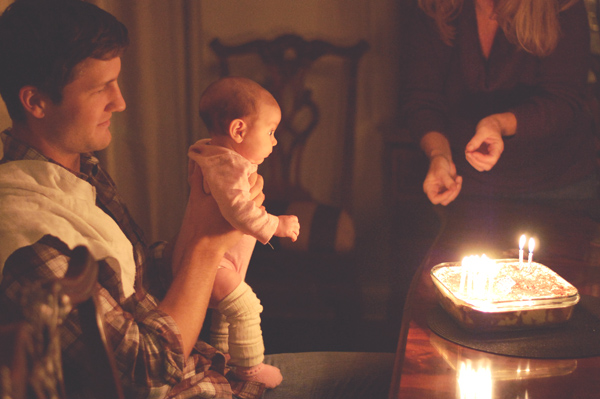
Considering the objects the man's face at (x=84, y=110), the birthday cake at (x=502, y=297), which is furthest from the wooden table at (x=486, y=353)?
the man's face at (x=84, y=110)

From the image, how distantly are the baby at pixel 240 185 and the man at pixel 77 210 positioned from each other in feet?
0.25

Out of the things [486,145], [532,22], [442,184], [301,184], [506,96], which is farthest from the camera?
[301,184]

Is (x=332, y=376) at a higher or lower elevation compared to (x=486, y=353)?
lower

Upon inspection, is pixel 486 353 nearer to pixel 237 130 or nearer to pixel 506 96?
pixel 237 130

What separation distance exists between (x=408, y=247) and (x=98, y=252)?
5.29ft

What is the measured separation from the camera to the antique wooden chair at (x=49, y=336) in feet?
1.55

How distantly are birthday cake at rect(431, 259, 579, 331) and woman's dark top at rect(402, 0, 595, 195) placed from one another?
1.00 metres

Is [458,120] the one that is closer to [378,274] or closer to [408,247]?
[408,247]

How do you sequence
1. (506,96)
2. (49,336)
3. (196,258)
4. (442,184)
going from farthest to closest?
(506,96) < (442,184) < (196,258) < (49,336)

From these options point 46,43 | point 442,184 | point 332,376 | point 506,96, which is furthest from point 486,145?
point 46,43

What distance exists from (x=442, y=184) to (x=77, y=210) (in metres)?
1.12

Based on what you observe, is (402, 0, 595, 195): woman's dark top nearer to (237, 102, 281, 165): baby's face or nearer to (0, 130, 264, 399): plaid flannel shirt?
(237, 102, 281, 165): baby's face

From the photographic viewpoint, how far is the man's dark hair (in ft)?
3.29

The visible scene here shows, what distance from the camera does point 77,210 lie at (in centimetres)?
103
